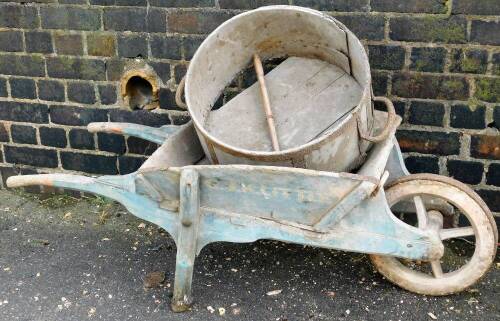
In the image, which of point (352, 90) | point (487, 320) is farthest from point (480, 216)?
point (352, 90)

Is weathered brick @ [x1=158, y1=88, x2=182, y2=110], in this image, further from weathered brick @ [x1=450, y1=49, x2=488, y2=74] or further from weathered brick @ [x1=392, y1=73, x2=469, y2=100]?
weathered brick @ [x1=450, y1=49, x2=488, y2=74]

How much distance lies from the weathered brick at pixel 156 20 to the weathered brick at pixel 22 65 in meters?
0.83

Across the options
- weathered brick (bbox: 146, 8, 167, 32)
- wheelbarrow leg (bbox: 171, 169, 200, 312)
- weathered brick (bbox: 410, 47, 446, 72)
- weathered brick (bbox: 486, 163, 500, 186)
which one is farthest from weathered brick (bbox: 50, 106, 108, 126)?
weathered brick (bbox: 486, 163, 500, 186)

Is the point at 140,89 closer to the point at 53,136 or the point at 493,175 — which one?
the point at 53,136

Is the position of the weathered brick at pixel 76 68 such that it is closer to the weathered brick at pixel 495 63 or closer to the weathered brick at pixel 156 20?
the weathered brick at pixel 156 20

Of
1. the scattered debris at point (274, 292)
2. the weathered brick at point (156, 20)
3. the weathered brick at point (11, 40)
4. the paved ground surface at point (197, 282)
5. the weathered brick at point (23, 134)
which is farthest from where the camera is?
the weathered brick at point (23, 134)

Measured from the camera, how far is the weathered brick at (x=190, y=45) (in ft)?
12.1

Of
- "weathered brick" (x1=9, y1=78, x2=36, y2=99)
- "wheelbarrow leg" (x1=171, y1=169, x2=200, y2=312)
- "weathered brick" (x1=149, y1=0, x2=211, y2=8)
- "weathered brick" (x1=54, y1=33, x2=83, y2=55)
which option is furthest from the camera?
"weathered brick" (x1=9, y1=78, x2=36, y2=99)

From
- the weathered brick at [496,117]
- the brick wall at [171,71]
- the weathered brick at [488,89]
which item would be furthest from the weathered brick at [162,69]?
the weathered brick at [496,117]

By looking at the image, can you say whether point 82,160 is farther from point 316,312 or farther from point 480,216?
point 480,216

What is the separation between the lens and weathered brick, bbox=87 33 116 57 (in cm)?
387

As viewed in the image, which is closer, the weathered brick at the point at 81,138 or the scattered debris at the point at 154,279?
the scattered debris at the point at 154,279

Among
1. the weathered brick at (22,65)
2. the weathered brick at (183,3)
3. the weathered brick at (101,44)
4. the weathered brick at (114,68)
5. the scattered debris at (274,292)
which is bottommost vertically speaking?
the scattered debris at (274,292)

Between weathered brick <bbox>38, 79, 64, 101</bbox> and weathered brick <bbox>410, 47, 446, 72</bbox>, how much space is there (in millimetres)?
2252
